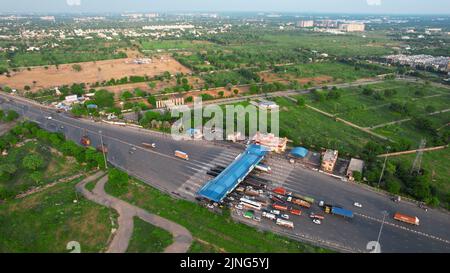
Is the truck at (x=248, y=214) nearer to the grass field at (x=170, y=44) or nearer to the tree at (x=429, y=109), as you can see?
the tree at (x=429, y=109)

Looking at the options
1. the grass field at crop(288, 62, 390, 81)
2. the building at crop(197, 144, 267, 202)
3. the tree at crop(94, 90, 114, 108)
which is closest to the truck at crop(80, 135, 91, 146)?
the tree at crop(94, 90, 114, 108)

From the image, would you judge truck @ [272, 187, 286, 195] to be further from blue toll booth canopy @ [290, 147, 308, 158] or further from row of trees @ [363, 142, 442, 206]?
row of trees @ [363, 142, 442, 206]

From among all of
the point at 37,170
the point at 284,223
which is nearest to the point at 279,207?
the point at 284,223

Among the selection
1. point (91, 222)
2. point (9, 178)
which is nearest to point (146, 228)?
point (91, 222)

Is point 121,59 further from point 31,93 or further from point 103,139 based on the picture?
point 103,139

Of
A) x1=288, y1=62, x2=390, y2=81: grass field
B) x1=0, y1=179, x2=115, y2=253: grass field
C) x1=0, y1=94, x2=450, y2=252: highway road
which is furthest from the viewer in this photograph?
x1=288, y1=62, x2=390, y2=81: grass field

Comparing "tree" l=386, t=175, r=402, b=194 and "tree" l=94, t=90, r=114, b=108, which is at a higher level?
"tree" l=94, t=90, r=114, b=108

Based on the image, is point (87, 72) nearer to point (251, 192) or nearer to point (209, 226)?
point (251, 192)

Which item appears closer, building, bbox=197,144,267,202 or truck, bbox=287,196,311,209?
building, bbox=197,144,267,202
